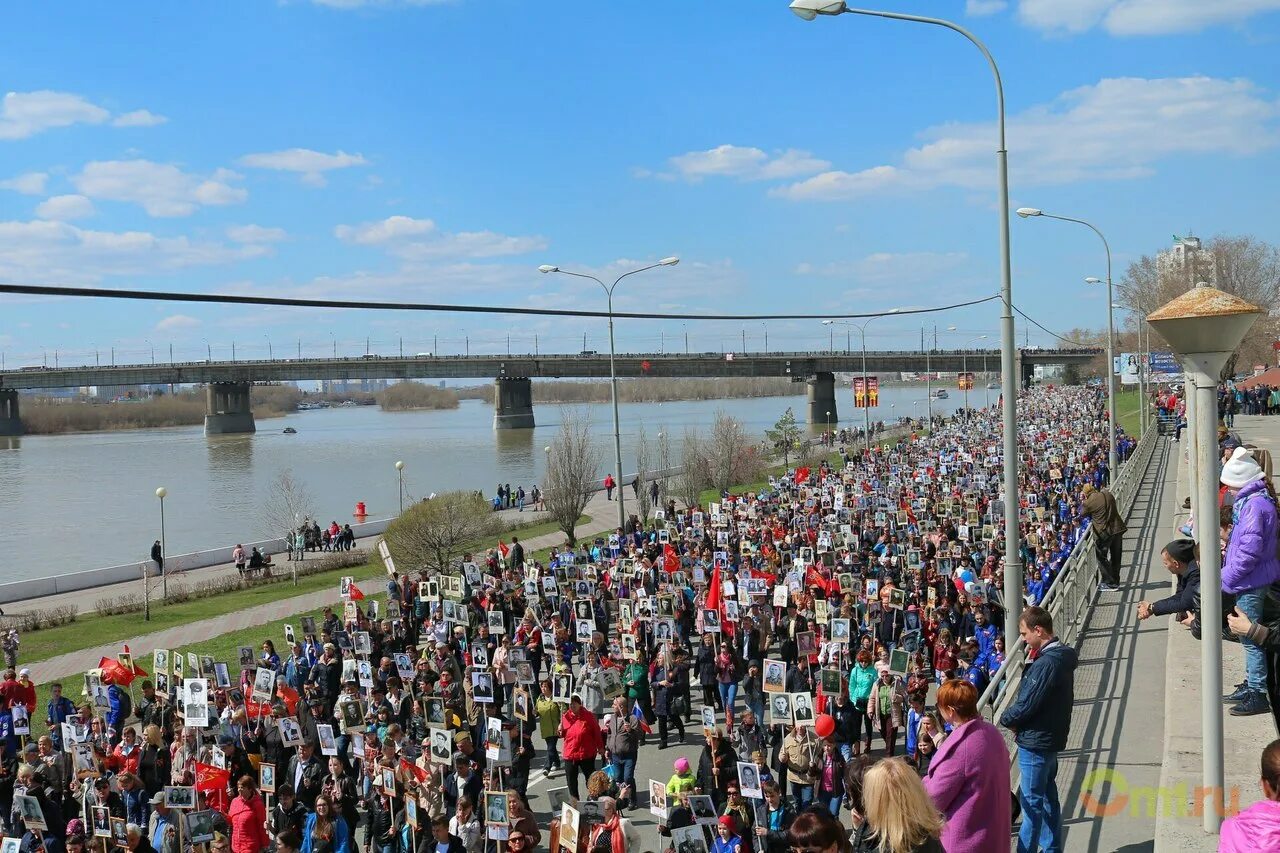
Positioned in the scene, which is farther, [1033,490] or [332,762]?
[1033,490]

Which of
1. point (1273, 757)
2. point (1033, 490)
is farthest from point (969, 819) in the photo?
point (1033, 490)

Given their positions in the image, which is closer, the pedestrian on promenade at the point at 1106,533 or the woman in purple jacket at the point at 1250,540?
the woman in purple jacket at the point at 1250,540

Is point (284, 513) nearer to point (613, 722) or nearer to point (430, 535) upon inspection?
point (430, 535)

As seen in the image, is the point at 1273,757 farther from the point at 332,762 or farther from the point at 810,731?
the point at 332,762

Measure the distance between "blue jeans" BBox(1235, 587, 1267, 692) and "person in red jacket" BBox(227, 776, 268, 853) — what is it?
8582mm

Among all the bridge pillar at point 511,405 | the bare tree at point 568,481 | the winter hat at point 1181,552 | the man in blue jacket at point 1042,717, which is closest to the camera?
the man in blue jacket at point 1042,717

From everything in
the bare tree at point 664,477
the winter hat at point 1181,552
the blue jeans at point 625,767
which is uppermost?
the winter hat at point 1181,552

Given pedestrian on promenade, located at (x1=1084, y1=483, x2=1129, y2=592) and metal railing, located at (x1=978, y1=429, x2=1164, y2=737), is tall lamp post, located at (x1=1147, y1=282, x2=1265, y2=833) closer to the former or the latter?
metal railing, located at (x1=978, y1=429, x2=1164, y2=737)

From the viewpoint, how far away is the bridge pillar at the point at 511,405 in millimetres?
120438

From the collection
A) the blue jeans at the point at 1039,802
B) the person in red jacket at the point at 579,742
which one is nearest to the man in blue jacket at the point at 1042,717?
the blue jeans at the point at 1039,802

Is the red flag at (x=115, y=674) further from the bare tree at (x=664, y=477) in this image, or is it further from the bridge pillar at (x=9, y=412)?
the bridge pillar at (x=9, y=412)

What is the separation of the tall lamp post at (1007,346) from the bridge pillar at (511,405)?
108325 millimetres

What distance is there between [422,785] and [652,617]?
247 inches

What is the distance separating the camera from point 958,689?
543cm
